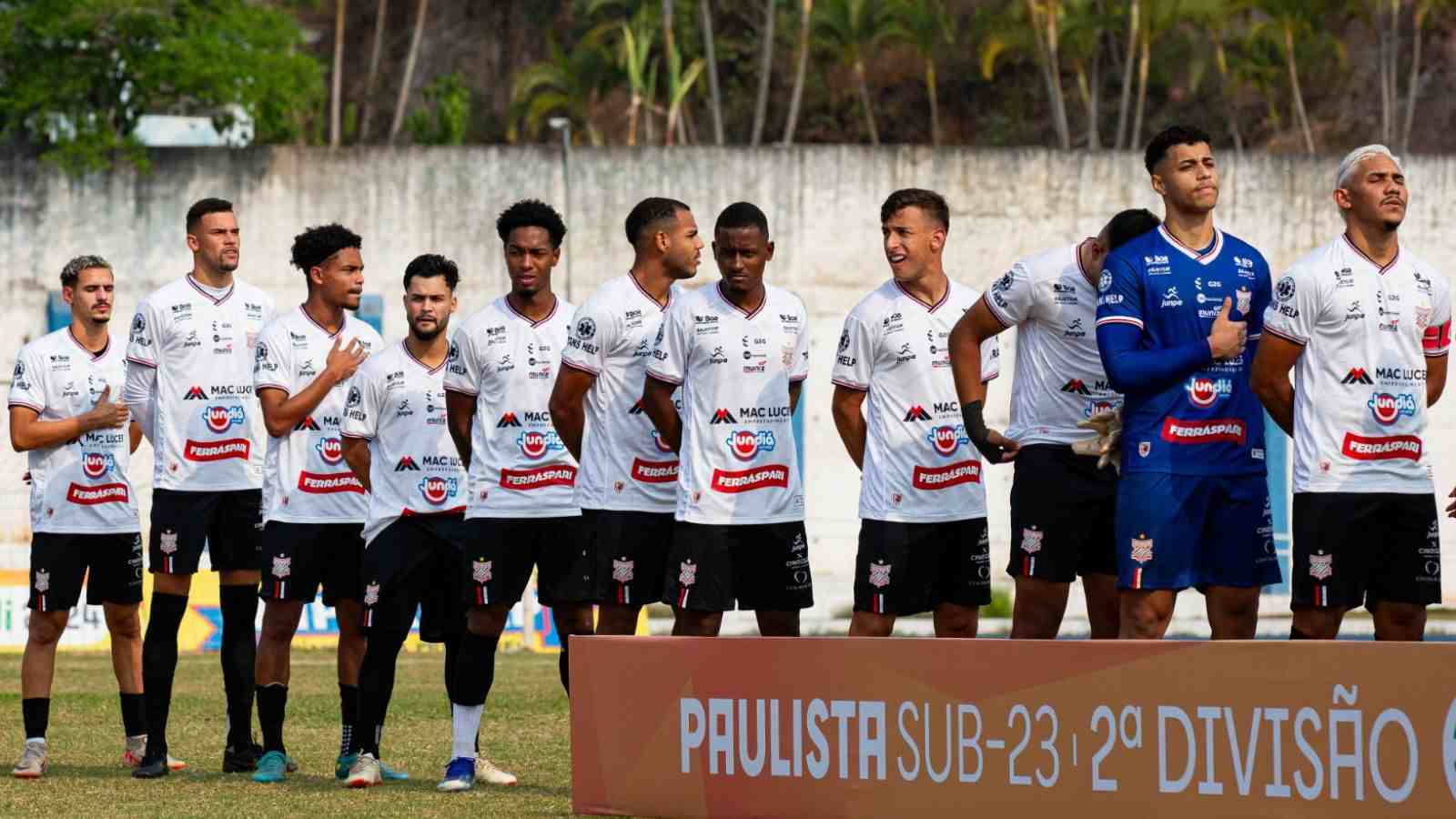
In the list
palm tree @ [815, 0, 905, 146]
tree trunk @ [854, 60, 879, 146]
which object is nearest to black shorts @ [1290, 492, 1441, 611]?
tree trunk @ [854, 60, 879, 146]

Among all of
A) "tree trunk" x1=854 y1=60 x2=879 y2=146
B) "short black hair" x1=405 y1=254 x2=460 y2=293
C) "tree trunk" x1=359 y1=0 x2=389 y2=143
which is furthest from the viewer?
"tree trunk" x1=359 y1=0 x2=389 y2=143

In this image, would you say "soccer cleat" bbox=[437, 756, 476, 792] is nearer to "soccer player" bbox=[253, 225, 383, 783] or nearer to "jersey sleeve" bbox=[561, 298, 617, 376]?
"soccer player" bbox=[253, 225, 383, 783]

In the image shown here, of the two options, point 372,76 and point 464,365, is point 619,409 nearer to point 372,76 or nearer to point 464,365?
point 464,365

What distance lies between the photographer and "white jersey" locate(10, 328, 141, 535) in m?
11.4

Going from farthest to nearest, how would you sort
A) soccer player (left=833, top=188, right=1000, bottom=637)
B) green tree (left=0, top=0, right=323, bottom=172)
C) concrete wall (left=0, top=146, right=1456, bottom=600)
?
green tree (left=0, top=0, right=323, bottom=172) < concrete wall (left=0, top=146, right=1456, bottom=600) < soccer player (left=833, top=188, right=1000, bottom=637)

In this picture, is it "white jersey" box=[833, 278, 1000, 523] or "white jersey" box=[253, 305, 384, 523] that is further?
"white jersey" box=[253, 305, 384, 523]

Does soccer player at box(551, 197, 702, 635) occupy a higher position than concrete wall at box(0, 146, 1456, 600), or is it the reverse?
concrete wall at box(0, 146, 1456, 600)

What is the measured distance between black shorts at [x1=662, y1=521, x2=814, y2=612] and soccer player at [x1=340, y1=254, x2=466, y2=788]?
133 centimetres

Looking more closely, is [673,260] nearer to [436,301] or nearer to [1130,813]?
[436,301]

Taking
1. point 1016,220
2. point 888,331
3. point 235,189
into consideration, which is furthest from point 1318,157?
point 888,331

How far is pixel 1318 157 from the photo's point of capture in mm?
28500

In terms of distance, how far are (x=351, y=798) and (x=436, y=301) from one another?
8.42 ft

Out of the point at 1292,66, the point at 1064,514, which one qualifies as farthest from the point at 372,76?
the point at 1064,514

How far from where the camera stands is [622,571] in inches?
A: 391
